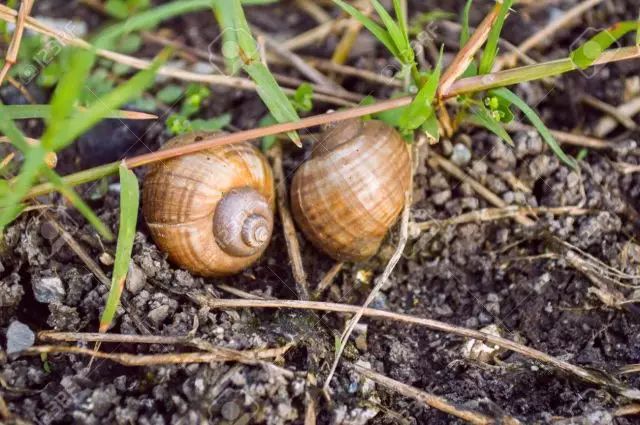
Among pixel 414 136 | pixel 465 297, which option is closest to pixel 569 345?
pixel 465 297

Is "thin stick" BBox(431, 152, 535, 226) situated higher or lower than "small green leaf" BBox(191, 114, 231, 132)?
lower

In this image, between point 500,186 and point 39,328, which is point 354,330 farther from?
point 39,328

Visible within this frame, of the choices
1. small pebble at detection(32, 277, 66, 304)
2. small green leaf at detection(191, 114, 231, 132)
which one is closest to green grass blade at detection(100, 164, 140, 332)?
small pebble at detection(32, 277, 66, 304)

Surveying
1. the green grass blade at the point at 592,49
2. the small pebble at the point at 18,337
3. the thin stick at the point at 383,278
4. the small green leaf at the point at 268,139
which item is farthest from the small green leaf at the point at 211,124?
→ the green grass blade at the point at 592,49

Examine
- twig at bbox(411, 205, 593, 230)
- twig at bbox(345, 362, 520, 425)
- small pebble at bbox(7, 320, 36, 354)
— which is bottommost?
twig at bbox(345, 362, 520, 425)

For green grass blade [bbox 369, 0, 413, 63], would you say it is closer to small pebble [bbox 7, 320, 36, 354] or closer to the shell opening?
the shell opening

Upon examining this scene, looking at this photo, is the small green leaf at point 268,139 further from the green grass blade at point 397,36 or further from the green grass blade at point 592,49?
the green grass blade at point 592,49

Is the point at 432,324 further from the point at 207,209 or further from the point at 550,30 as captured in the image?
the point at 550,30

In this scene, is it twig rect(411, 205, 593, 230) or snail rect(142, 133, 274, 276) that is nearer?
snail rect(142, 133, 274, 276)
